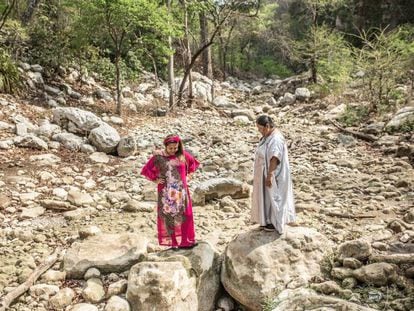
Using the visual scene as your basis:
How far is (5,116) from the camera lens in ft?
29.3

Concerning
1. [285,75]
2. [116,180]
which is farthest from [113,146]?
[285,75]

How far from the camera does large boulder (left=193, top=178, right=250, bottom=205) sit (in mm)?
6773

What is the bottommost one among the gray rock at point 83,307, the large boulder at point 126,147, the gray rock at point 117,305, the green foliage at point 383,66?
the gray rock at point 83,307

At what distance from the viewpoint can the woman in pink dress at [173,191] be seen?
14.8 ft

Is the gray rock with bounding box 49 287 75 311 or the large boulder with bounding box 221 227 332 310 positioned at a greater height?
the large boulder with bounding box 221 227 332 310

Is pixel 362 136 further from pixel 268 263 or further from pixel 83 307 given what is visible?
pixel 83 307

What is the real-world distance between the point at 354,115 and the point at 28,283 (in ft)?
33.5

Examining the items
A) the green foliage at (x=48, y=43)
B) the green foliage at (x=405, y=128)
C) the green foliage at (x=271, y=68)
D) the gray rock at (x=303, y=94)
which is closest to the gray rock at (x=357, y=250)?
the green foliage at (x=405, y=128)

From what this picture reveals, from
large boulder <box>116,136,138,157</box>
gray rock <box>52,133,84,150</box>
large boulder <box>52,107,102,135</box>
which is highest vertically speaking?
large boulder <box>52,107,102,135</box>

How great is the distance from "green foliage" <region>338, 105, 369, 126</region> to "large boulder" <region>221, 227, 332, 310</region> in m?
8.10

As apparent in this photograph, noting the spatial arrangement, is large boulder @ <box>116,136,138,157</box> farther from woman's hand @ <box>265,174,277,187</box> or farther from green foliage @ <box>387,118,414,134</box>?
green foliage @ <box>387,118,414,134</box>

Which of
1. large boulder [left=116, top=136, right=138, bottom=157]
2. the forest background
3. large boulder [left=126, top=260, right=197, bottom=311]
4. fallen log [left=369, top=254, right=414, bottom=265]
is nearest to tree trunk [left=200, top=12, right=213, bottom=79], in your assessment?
the forest background

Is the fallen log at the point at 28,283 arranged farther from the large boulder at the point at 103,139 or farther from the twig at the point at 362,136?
the twig at the point at 362,136

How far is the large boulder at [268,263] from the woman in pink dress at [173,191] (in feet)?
2.03
